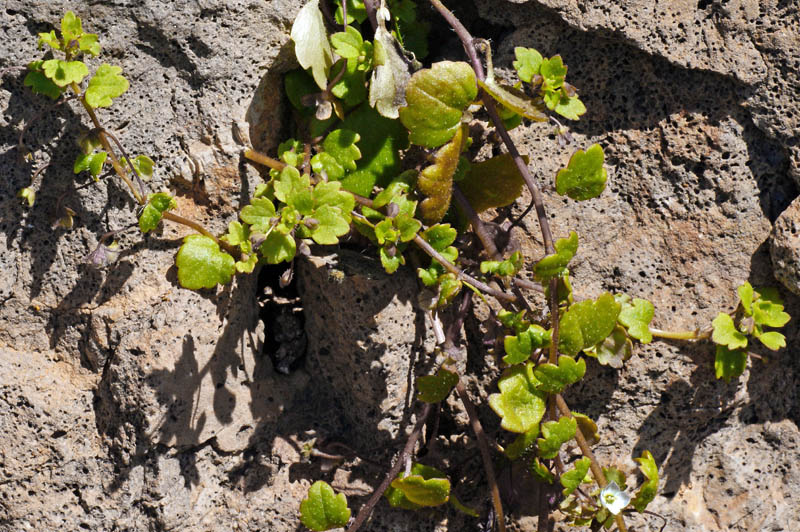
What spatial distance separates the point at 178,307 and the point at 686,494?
1.65 m

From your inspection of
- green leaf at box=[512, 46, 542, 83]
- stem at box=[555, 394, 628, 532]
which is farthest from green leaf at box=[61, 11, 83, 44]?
stem at box=[555, 394, 628, 532]

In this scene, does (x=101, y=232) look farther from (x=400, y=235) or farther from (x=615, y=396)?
(x=615, y=396)

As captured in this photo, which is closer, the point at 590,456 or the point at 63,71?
the point at 63,71

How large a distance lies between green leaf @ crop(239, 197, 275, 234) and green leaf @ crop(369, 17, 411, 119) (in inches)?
14.9

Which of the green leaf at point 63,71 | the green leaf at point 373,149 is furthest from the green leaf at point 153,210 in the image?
the green leaf at point 373,149

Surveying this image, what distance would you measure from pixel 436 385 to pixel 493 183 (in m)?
0.58

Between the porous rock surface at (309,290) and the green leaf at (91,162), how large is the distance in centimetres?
12

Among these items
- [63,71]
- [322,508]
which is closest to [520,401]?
[322,508]

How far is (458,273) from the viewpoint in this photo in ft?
6.64

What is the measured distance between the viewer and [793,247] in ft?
7.27

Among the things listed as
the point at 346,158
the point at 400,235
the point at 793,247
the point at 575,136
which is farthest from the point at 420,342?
the point at 793,247

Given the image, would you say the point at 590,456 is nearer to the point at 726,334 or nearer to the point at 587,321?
the point at 587,321

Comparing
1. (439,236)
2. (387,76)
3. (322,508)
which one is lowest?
(322,508)

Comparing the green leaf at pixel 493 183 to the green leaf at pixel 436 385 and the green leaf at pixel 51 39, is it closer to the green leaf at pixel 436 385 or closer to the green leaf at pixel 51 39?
the green leaf at pixel 436 385
